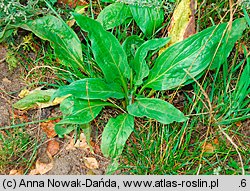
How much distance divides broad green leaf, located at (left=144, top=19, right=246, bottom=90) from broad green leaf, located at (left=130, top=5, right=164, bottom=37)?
0.22m

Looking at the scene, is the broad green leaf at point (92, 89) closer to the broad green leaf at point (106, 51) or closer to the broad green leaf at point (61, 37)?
the broad green leaf at point (106, 51)

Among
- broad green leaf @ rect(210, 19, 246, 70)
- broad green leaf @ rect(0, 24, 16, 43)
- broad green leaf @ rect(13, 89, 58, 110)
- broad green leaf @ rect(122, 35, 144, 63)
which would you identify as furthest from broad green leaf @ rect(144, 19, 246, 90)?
broad green leaf @ rect(0, 24, 16, 43)

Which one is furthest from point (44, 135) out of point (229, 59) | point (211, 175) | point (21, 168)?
point (229, 59)

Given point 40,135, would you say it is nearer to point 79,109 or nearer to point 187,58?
point 79,109

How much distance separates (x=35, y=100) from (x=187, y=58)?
0.79 metres

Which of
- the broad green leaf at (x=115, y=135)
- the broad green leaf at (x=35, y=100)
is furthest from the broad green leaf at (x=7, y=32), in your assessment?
the broad green leaf at (x=115, y=135)

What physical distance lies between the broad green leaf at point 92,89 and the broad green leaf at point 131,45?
19 cm

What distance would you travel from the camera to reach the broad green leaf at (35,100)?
7.48 feet

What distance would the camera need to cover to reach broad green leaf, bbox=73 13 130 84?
2121mm

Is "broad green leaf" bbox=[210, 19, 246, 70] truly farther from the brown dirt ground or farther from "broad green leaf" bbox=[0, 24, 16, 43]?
"broad green leaf" bbox=[0, 24, 16, 43]

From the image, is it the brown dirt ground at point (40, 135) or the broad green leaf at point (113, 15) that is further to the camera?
the broad green leaf at point (113, 15)

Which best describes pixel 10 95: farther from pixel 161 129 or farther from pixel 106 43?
pixel 161 129

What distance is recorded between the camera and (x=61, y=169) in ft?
6.96

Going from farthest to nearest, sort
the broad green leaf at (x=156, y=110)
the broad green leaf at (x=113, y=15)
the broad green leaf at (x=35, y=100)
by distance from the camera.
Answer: the broad green leaf at (x=113, y=15) < the broad green leaf at (x=35, y=100) < the broad green leaf at (x=156, y=110)
